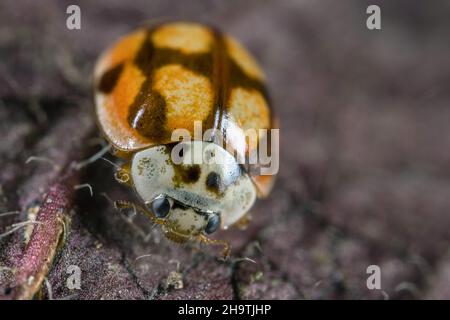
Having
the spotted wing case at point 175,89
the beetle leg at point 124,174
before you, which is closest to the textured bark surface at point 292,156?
the beetle leg at point 124,174

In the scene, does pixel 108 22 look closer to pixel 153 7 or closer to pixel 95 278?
pixel 153 7

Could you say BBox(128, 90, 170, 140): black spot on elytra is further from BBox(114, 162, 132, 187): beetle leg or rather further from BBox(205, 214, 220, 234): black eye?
BBox(205, 214, 220, 234): black eye

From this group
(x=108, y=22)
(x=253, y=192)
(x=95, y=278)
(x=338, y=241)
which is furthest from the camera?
(x=108, y=22)

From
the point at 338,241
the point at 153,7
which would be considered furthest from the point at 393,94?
the point at 153,7

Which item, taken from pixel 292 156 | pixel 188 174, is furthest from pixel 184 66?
pixel 292 156

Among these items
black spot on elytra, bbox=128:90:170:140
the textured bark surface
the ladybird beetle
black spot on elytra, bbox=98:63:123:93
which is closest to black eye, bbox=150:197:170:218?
the ladybird beetle
